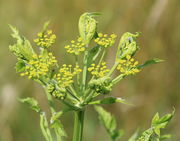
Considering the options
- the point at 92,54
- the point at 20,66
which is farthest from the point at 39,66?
the point at 92,54

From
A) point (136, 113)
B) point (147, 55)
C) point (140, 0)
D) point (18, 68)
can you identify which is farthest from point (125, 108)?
point (18, 68)

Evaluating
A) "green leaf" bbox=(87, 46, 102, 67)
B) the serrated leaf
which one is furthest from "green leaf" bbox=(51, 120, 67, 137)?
the serrated leaf

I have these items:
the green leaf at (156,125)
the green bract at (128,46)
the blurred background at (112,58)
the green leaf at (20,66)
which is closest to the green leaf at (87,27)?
the green bract at (128,46)

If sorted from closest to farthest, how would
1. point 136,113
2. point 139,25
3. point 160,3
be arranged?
point 160,3
point 136,113
point 139,25

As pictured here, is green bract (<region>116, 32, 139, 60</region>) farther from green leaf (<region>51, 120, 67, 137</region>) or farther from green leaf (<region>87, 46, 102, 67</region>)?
green leaf (<region>51, 120, 67, 137</region>)

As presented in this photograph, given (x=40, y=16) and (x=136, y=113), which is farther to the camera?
(x=40, y=16)

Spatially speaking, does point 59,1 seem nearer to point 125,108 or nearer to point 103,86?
A: point 125,108
